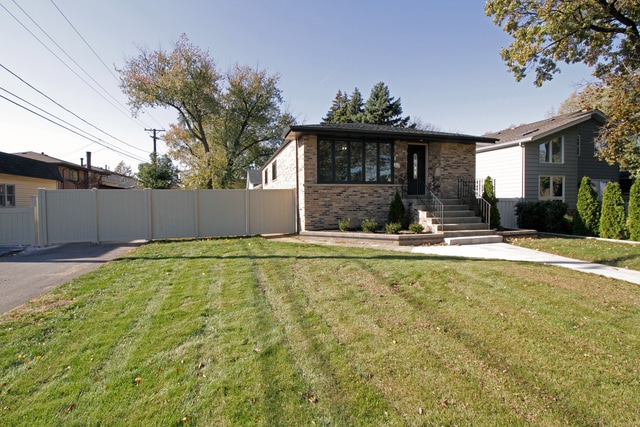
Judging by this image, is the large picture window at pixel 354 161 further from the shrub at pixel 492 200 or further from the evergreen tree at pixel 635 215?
the evergreen tree at pixel 635 215

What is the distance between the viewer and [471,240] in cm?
941

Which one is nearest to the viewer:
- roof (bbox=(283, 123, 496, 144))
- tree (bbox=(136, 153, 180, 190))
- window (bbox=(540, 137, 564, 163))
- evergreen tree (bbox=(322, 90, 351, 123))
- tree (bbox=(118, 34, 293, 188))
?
roof (bbox=(283, 123, 496, 144))

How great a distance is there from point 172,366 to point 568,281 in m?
5.87

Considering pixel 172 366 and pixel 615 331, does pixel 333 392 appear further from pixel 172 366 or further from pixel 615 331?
pixel 615 331

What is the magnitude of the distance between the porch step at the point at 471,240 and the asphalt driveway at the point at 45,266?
914 cm

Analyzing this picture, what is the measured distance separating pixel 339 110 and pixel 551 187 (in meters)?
24.0

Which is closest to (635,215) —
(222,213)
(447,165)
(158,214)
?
(447,165)

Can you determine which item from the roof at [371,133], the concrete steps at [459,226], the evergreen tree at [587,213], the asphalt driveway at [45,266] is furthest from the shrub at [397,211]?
the asphalt driveway at [45,266]

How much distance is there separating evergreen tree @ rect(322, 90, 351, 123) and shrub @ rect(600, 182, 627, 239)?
25923 millimetres

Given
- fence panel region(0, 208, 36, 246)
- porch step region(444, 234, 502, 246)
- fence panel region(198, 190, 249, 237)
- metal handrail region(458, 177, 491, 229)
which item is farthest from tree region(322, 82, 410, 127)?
fence panel region(0, 208, 36, 246)

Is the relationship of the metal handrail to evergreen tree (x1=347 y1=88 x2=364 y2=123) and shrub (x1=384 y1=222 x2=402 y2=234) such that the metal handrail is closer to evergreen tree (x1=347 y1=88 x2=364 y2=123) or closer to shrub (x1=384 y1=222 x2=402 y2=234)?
shrub (x1=384 y1=222 x2=402 y2=234)

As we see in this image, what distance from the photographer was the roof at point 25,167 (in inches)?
655

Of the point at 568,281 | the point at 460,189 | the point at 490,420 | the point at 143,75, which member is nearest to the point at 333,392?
the point at 490,420

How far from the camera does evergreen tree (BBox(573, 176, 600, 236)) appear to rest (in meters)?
10.7
